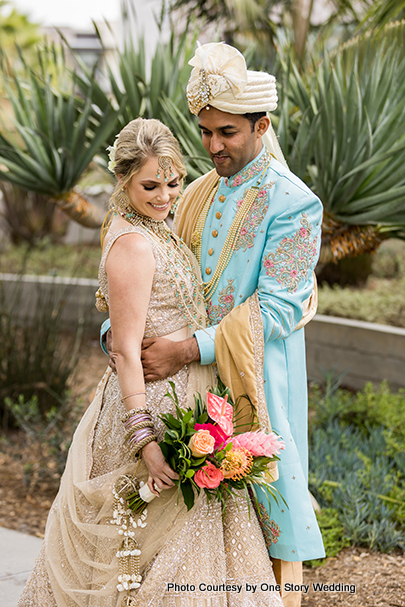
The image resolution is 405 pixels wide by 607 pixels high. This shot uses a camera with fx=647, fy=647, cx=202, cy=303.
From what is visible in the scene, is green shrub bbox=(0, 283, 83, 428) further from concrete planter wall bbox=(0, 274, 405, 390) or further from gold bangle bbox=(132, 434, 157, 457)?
gold bangle bbox=(132, 434, 157, 457)

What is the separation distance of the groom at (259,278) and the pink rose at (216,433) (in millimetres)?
290

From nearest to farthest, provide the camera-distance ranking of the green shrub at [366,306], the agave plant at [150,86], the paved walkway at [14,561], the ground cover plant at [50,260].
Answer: the paved walkway at [14,561] < the agave plant at [150,86] < the green shrub at [366,306] < the ground cover plant at [50,260]

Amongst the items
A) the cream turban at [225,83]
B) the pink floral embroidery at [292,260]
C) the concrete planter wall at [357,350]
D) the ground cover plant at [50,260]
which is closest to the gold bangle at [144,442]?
the pink floral embroidery at [292,260]

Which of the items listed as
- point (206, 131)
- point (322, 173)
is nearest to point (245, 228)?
point (206, 131)

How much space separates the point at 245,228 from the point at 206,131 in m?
0.41

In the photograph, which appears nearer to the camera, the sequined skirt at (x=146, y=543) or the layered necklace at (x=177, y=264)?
the sequined skirt at (x=146, y=543)

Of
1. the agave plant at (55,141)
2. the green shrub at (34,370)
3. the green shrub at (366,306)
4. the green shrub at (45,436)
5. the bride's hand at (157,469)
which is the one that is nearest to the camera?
the bride's hand at (157,469)

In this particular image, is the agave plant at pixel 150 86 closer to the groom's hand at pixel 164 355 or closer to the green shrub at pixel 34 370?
the green shrub at pixel 34 370

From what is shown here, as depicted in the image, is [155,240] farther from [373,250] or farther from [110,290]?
[373,250]

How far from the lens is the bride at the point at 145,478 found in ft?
7.43

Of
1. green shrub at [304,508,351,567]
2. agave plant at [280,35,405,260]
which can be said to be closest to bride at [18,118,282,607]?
green shrub at [304,508,351,567]

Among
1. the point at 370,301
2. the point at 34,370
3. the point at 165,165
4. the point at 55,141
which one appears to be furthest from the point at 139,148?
the point at 370,301

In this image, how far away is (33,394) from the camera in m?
5.85

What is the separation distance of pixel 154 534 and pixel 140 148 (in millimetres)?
1381
